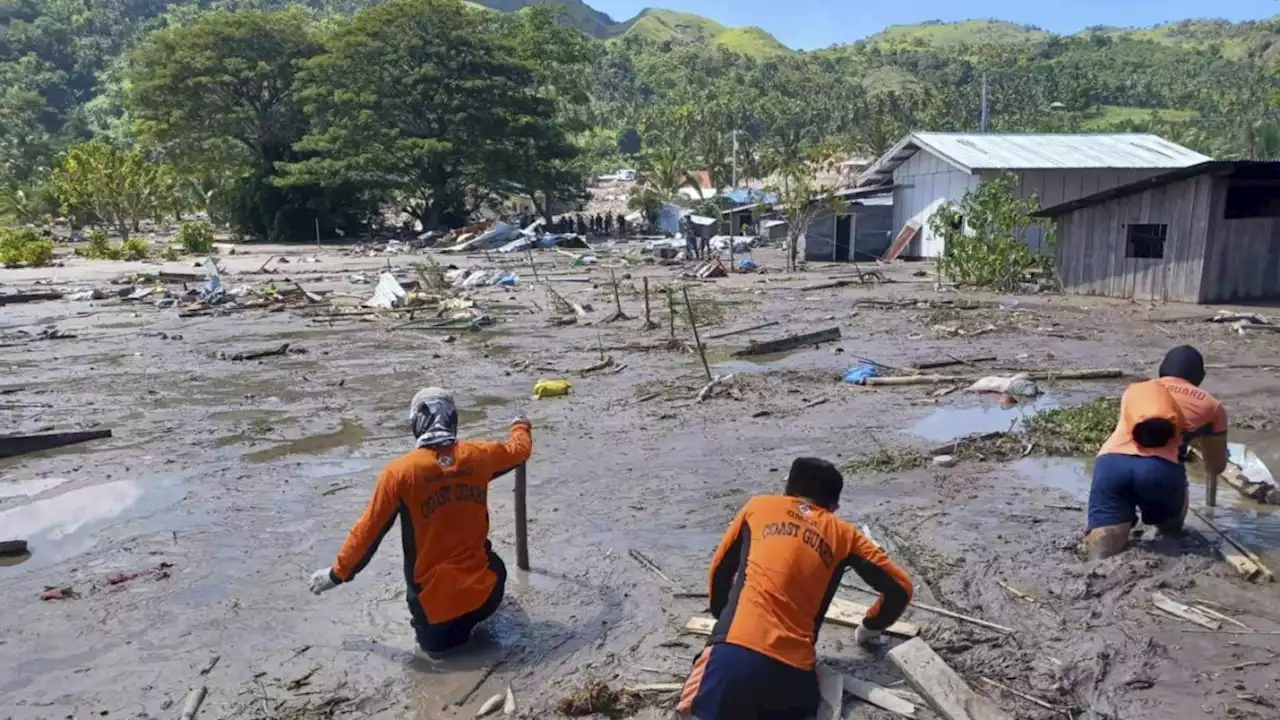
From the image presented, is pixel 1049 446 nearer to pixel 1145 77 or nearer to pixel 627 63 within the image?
pixel 1145 77

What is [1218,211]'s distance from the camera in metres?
17.9

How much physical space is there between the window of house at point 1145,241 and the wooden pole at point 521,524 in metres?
17.8

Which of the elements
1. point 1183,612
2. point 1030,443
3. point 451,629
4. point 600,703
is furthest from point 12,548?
point 1030,443

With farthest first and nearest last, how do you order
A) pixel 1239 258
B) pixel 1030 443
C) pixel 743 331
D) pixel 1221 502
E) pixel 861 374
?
pixel 1239 258
pixel 743 331
pixel 861 374
pixel 1030 443
pixel 1221 502

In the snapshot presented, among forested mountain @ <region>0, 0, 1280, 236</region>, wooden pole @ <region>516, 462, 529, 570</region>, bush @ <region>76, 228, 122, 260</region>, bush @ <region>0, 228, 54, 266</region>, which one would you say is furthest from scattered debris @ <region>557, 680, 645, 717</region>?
bush @ <region>76, 228, 122, 260</region>

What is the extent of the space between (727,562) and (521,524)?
216cm

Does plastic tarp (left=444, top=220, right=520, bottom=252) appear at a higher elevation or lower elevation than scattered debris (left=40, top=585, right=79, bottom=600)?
higher

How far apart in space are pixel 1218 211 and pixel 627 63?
529ft

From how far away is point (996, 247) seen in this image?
70.4ft

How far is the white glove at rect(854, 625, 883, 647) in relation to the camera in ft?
14.5

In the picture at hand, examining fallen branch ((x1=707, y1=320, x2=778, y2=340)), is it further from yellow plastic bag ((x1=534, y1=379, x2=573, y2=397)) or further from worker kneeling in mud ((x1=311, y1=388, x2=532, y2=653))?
worker kneeling in mud ((x1=311, y1=388, x2=532, y2=653))

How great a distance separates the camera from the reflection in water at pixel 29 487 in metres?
8.00

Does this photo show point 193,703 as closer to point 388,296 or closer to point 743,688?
point 743,688

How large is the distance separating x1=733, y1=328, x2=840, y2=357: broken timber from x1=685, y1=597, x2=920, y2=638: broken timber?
943 centimetres
